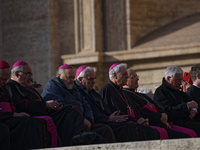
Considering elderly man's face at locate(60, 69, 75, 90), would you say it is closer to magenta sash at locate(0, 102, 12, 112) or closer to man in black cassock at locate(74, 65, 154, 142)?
man in black cassock at locate(74, 65, 154, 142)

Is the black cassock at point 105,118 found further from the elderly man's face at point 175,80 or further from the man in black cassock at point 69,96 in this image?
the elderly man's face at point 175,80

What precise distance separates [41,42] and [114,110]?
365 inches

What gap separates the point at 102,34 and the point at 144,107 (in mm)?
7973

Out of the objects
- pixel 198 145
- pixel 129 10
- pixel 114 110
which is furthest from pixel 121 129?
pixel 129 10

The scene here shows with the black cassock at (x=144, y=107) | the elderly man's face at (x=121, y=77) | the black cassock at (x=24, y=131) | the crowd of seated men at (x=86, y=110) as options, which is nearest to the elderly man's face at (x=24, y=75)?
the crowd of seated men at (x=86, y=110)

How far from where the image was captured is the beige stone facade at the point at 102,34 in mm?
14297

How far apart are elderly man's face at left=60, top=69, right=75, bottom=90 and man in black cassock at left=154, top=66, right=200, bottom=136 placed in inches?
56.6

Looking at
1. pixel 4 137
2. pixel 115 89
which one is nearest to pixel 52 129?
pixel 4 137

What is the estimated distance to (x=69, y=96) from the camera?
263 inches

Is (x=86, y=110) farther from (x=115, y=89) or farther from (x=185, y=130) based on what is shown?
(x=185, y=130)

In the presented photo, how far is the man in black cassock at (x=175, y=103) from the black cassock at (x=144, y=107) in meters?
0.16

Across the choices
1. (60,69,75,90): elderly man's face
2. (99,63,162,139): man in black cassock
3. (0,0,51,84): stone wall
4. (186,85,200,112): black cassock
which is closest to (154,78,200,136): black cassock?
(186,85,200,112): black cassock

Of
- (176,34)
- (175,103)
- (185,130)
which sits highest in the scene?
(176,34)

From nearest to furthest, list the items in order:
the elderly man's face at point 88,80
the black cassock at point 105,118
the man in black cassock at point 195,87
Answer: the black cassock at point 105,118, the elderly man's face at point 88,80, the man in black cassock at point 195,87
